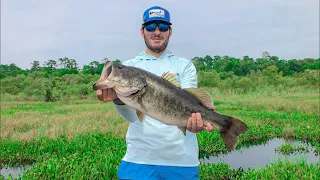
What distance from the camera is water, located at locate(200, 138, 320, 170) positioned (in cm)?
1027

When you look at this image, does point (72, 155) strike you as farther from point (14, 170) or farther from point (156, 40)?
point (156, 40)

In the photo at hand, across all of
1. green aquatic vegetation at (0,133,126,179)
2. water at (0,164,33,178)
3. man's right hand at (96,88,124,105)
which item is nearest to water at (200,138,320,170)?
green aquatic vegetation at (0,133,126,179)

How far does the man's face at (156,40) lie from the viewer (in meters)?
3.90

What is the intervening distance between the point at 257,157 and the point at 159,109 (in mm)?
8982

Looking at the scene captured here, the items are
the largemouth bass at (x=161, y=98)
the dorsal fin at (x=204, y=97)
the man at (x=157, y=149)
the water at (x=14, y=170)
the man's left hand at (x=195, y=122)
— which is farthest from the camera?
the water at (x=14, y=170)

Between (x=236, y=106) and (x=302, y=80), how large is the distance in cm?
2302

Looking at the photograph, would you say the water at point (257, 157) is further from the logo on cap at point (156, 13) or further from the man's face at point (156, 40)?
the logo on cap at point (156, 13)

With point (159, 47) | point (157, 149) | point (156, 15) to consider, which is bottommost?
point (157, 149)

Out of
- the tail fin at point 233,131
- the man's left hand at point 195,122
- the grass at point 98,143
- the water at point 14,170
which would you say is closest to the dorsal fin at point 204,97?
the man's left hand at point 195,122

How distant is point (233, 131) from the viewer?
3469 millimetres

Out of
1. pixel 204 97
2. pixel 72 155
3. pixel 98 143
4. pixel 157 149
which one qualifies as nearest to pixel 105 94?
pixel 157 149

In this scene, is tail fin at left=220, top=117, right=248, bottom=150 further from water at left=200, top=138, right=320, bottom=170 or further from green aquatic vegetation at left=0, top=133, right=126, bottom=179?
water at left=200, top=138, right=320, bottom=170

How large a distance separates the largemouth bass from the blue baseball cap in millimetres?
924

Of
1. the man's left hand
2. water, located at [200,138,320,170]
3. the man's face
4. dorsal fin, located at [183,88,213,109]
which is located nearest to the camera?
the man's left hand
